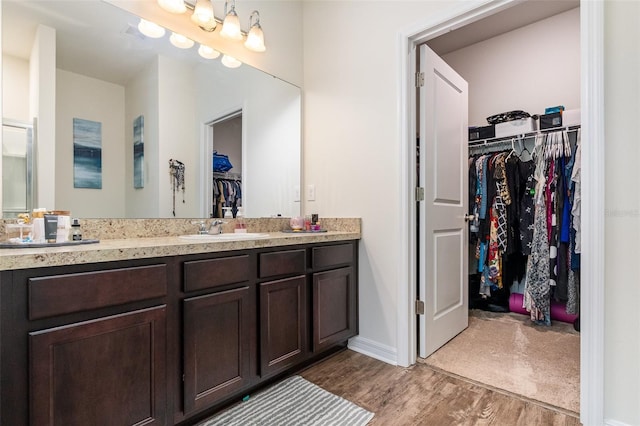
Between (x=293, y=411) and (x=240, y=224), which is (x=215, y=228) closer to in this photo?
(x=240, y=224)

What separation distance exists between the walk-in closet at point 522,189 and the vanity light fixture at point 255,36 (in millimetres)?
2075

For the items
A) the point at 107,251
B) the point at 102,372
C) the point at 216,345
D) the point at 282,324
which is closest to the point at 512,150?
the point at 282,324

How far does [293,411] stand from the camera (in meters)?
1.60

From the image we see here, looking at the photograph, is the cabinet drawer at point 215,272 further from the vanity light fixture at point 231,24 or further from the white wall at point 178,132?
the vanity light fixture at point 231,24

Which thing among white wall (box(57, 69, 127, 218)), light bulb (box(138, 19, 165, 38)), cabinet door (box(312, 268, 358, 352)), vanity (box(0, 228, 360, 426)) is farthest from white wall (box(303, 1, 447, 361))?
white wall (box(57, 69, 127, 218))

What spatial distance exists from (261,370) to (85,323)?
0.86 metres

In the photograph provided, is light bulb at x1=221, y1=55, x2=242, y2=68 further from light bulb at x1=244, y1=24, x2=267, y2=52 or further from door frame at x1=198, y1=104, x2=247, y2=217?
door frame at x1=198, y1=104, x2=247, y2=217

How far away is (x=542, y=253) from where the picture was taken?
2789mm

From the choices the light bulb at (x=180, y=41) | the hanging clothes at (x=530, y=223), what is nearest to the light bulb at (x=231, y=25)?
the light bulb at (x=180, y=41)

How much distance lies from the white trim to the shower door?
8.04 ft

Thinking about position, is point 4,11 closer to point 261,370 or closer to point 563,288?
point 261,370

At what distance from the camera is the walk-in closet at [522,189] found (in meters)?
2.54

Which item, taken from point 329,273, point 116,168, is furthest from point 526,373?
point 116,168

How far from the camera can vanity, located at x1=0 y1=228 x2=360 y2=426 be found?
3.32ft
